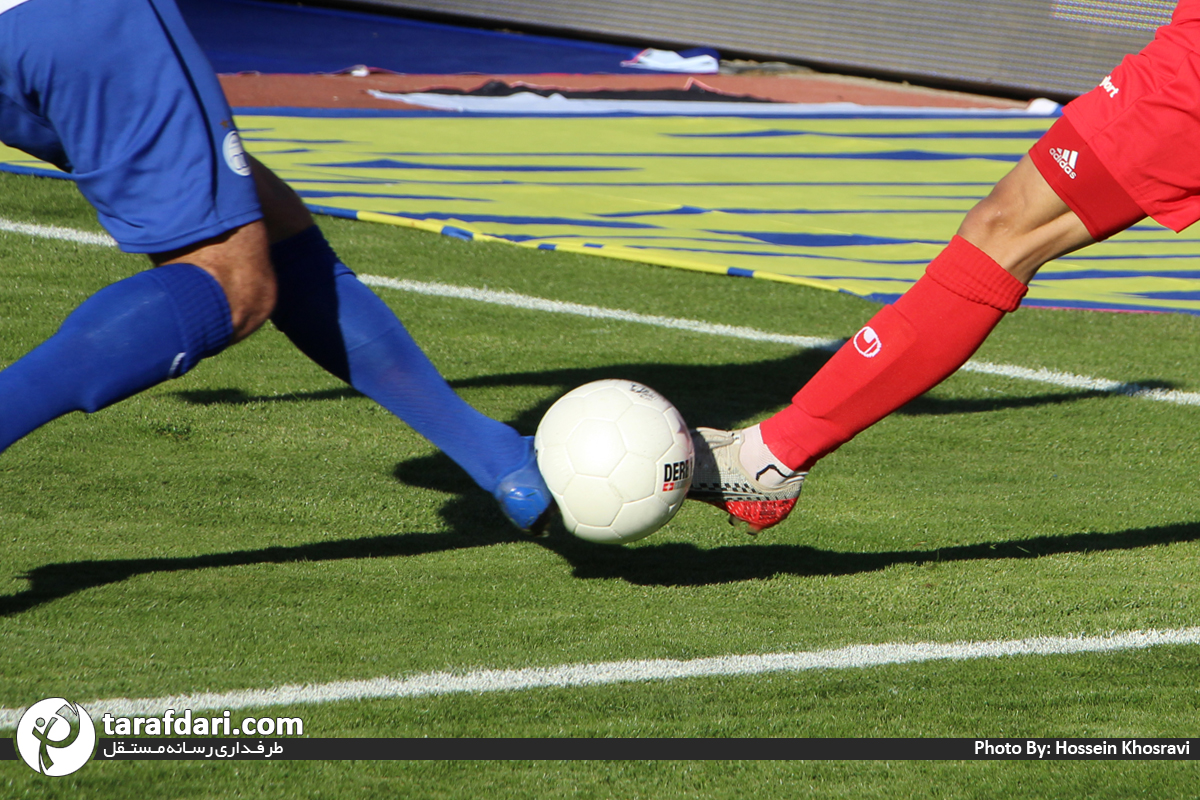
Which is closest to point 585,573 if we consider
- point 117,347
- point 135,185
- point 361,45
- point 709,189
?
point 117,347

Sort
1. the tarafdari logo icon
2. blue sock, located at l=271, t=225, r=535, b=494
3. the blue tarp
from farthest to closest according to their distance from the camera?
the blue tarp → blue sock, located at l=271, t=225, r=535, b=494 → the tarafdari logo icon

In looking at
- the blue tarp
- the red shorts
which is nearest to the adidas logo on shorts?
the red shorts

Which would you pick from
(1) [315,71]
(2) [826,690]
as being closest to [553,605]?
(2) [826,690]

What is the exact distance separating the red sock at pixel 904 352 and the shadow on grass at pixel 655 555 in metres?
0.46

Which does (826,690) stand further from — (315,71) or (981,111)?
(315,71)

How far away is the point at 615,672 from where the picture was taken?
8.85 feet

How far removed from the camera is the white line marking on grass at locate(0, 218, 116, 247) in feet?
19.8

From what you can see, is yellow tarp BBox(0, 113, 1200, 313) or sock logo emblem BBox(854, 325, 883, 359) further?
yellow tarp BBox(0, 113, 1200, 313)

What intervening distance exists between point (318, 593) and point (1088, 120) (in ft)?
6.50

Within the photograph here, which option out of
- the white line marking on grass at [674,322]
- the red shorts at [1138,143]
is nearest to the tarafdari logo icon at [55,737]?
the red shorts at [1138,143]

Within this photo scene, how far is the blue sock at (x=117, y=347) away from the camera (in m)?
2.48

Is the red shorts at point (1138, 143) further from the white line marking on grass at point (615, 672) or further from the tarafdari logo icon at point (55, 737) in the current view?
the tarafdari logo icon at point (55, 737)
